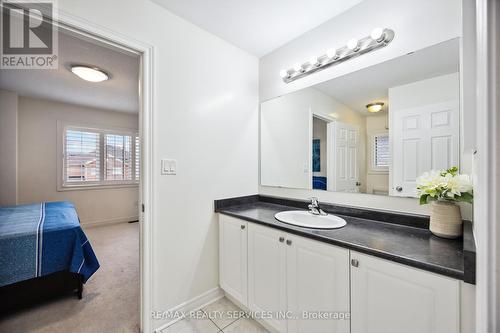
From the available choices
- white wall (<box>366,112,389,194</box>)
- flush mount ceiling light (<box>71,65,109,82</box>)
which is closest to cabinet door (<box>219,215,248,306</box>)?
white wall (<box>366,112,389,194</box>)

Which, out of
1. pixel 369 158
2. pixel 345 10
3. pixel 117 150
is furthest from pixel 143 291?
pixel 117 150

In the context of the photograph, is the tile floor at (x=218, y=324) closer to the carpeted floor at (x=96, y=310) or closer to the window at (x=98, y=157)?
the carpeted floor at (x=96, y=310)

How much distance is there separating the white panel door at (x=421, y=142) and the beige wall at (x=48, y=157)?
496cm

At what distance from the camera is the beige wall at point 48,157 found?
3475 mm

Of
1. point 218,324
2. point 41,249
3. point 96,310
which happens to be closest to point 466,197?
point 218,324

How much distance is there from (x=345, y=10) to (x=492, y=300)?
6.05 ft

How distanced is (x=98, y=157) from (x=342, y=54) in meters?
4.73

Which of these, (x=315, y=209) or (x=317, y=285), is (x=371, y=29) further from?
(x=317, y=285)

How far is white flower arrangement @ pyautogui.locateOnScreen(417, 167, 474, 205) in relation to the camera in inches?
38.1

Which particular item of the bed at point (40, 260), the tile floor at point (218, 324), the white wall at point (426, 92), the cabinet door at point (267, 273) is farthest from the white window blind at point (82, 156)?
the white wall at point (426, 92)

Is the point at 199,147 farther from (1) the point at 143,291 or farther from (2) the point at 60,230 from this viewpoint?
(2) the point at 60,230

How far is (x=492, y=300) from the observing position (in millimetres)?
458

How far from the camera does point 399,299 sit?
0.89m

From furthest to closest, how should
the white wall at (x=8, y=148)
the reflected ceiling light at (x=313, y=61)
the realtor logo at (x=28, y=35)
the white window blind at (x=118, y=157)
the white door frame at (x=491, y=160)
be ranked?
the white window blind at (x=118, y=157) → the white wall at (x=8, y=148) → the reflected ceiling light at (x=313, y=61) → the realtor logo at (x=28, y=35) → the white door frame at (x=491, y=160)
